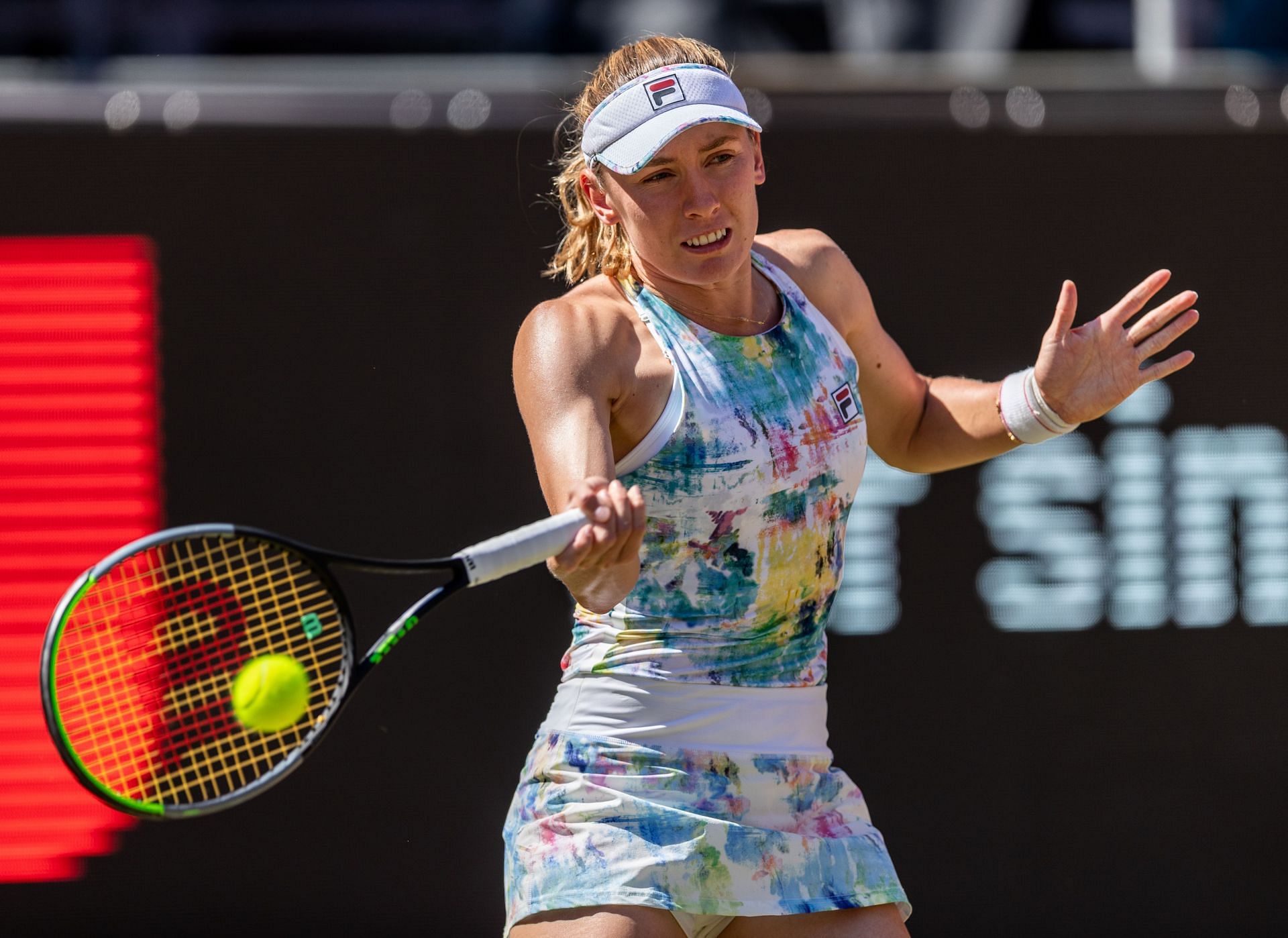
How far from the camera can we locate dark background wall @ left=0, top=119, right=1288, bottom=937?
3.52 metres

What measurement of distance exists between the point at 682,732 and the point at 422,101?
1.99m

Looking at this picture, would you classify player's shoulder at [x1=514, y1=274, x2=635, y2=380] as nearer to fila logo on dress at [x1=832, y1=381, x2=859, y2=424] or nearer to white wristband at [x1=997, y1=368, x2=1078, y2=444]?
fila logo on dress at [x1=832, y1=381, x2=859, y2=424]

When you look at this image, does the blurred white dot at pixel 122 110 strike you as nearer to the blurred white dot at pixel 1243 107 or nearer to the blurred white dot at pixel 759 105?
the blurred white dot at pixel 759 105

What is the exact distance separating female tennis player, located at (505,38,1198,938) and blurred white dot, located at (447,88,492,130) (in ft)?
4.47

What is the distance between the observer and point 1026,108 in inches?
144

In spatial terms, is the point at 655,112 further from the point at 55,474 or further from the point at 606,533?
the point at 55,474

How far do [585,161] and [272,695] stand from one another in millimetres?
884

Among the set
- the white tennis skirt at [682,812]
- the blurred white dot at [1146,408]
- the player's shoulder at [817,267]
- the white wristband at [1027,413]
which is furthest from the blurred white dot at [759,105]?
the white tennis skirt at [682,812]

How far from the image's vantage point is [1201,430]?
364 centimetres

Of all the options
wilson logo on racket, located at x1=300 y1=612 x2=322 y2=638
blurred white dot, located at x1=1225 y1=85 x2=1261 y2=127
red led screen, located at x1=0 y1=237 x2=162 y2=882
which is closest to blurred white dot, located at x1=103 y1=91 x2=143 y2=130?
red led screen, located at x1=0 y1=237 x2=162 y2=882

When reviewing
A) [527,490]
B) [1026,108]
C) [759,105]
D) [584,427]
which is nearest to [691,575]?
[584,427]

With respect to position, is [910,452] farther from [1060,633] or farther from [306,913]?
[306,913]

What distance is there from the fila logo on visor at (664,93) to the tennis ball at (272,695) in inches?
35.5

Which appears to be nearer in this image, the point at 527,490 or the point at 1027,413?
the point at 1027,413
